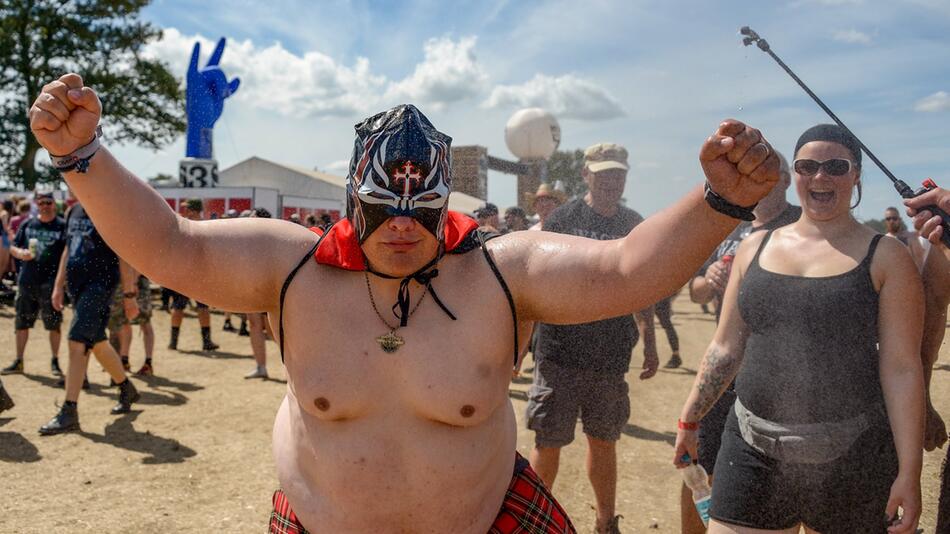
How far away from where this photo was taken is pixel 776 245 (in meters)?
2.81

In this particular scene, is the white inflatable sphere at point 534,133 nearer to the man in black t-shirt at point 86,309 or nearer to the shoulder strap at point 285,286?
the man in black t-shirt at point 86,309

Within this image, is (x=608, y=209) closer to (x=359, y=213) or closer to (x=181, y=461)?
(x=359, y=213)

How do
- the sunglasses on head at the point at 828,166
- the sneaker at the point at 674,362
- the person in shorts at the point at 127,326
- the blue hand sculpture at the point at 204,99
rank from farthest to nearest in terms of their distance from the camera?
Answer: the blue hand sculpture at the point at 204,99 → the sneaker at the point at 674,362 → the person in shorts at the point at 127,326 → the sunglasses on head at the point at 828,166

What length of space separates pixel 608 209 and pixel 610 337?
2.64ft

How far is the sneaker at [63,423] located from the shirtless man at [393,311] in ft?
15.2

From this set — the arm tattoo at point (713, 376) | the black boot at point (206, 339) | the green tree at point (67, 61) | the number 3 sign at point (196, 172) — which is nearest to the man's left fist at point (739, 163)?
the arm tattoo at point (713, 376)

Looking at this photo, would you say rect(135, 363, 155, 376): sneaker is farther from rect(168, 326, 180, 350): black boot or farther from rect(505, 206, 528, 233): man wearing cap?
rect(505, 206, 528, 233): man wearing cap

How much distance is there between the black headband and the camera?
2.66 m

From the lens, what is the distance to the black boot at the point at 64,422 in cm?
566

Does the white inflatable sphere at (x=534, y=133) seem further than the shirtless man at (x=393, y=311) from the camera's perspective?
Yes

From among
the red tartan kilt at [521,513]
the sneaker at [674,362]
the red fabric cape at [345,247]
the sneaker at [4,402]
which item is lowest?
the sneaker at [4,402]

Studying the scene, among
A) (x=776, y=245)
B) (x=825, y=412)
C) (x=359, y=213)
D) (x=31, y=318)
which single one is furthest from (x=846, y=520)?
(x=31, y=318)

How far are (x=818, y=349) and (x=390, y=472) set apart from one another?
158cm

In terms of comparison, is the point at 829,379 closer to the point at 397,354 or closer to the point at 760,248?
the point at 760,248
